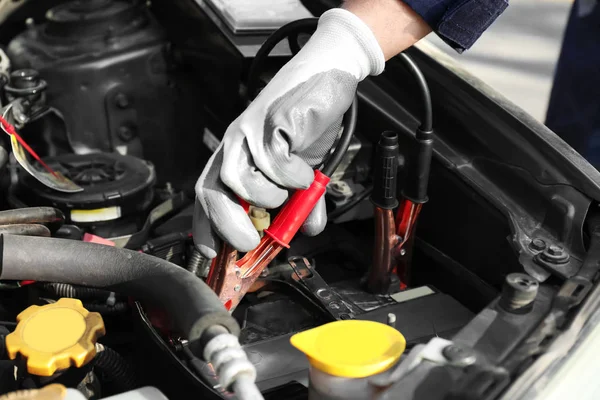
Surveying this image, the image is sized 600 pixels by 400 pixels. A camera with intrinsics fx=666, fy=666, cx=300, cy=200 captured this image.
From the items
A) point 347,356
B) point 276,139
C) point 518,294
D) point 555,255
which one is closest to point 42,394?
point 347,356

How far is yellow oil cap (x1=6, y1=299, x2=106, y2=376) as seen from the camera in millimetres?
764

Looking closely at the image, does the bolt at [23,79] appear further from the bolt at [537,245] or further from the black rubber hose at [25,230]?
the bolt at [537,245]

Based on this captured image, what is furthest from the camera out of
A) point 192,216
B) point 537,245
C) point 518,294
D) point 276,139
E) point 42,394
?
point 192,216

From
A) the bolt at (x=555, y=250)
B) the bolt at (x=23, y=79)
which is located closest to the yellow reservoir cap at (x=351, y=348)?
the bolt at (x=555, y=250)

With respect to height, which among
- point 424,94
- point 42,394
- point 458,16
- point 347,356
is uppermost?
point 458,16

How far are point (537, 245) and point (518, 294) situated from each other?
250mm

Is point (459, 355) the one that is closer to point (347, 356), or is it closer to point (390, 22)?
point (347, 356)

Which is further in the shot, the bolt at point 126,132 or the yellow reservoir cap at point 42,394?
the bolt at point 126,132

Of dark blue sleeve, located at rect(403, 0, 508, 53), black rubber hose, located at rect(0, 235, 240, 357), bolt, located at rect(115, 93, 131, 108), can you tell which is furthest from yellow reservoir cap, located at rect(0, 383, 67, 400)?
bolt, located at rect(115, 93, 131, 108)

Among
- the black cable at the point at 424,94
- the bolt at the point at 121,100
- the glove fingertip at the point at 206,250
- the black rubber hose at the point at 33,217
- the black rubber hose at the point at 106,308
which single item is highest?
the black cable at the point at 424,94

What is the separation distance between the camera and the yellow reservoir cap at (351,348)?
0.73 metres

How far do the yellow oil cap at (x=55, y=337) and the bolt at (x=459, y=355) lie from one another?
42 cm

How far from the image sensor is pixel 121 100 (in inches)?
63.3

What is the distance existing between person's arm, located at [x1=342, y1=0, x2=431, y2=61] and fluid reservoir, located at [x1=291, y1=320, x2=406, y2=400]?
54 centimetres
